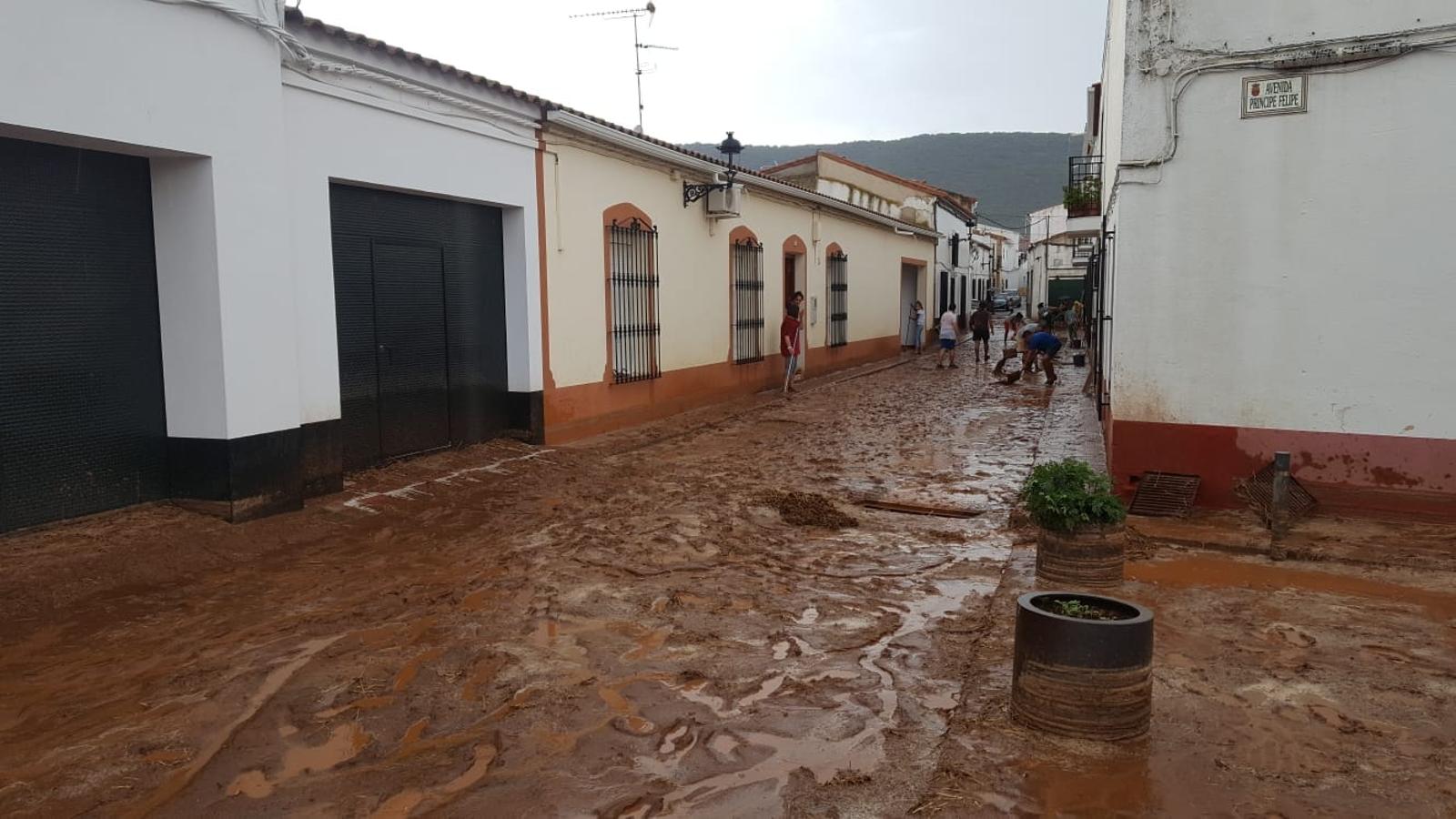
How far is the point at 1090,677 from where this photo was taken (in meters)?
3.66

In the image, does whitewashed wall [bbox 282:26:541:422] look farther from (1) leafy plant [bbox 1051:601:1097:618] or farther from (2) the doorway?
(2) the doorway

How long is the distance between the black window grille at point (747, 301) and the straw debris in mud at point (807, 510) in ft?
24.7

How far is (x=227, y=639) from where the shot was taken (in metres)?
4.74

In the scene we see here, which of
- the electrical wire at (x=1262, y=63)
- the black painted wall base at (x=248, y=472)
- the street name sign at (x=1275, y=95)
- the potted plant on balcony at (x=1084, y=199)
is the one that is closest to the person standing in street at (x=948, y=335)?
the potted plant on balcony at (x=1084, y=199)

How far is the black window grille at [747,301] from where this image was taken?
15406mm

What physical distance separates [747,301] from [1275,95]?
31.7 ft

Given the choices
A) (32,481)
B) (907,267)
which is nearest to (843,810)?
(32,481)

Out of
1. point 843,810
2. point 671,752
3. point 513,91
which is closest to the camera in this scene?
point 843,810

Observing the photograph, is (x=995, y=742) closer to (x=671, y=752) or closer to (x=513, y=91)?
(x=671, y=752)

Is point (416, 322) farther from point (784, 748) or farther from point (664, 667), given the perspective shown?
point (784, 748)

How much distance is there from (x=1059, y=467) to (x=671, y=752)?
3.28 meters

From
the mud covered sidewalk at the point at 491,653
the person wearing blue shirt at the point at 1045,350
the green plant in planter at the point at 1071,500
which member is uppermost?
the person wearing blue shirt at the point at 1045,350

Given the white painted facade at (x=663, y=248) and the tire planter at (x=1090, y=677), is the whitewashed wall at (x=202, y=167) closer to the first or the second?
the white painted facade at (x=663, y=248)

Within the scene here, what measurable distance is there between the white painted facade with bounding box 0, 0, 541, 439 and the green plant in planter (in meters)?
5.34
